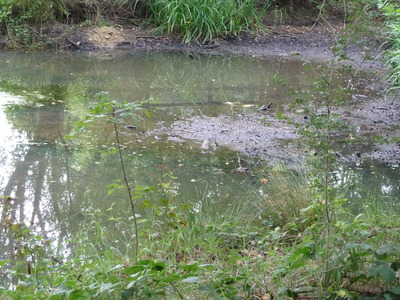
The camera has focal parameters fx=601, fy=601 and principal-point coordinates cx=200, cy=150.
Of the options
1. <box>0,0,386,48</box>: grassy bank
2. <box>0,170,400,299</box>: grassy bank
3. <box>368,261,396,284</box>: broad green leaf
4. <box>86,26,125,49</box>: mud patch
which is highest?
<box>368,261,396,284</box>: broad green leaf

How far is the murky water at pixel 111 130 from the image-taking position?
4.66m

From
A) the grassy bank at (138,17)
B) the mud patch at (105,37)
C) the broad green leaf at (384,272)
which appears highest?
the broad green leaf at (384,272)

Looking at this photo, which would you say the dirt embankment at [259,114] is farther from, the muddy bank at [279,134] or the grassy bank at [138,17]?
the grassy bank at [138,17]

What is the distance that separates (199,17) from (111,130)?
5757mm

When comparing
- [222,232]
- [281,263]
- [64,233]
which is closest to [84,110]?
[64,233]

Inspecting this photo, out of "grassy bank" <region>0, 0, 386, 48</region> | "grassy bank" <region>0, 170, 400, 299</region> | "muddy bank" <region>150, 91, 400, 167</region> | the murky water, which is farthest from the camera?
"grassy bank" <region>0, 0, 386, 48</region>

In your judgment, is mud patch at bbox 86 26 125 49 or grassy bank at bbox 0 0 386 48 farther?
mud patch at bbox 86 26 125 49

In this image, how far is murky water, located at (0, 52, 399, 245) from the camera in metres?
4.66

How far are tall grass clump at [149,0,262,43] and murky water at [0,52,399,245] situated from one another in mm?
1057

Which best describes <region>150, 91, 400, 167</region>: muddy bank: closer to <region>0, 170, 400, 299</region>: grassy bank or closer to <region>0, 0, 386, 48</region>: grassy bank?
<region>0, 170, 400, 299</region>: grassy bank

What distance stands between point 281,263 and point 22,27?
8.98 metres

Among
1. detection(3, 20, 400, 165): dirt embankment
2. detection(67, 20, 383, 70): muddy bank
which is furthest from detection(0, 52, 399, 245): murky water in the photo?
detection(67, 20, 383, 70): muddy bank

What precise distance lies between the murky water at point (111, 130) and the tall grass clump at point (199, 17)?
1057 mm

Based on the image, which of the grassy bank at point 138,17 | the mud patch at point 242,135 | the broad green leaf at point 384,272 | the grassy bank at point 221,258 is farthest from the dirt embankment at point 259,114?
the broad green leaf at point 384,272
